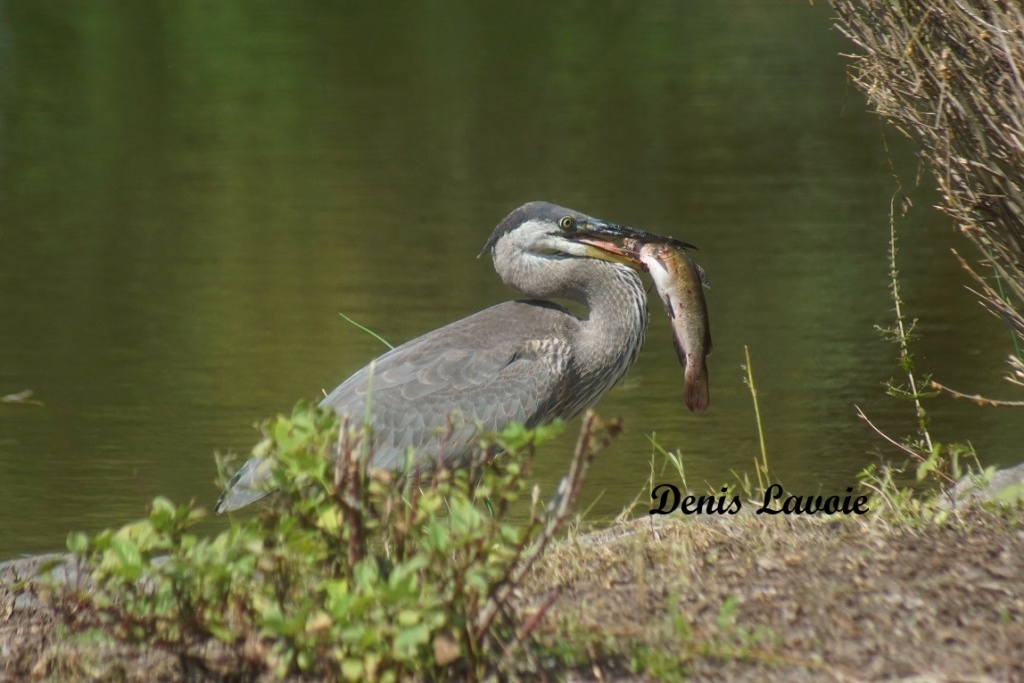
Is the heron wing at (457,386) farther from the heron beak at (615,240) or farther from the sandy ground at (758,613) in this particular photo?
the sandy ground at (758,613)

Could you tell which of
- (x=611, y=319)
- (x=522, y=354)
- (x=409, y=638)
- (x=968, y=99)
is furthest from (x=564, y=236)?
(x=409, y=638)

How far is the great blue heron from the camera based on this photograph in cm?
539

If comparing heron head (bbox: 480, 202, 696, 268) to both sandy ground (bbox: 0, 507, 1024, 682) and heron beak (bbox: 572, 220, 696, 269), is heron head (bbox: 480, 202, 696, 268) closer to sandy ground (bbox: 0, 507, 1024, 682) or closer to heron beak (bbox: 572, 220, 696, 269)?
heron beak (bbox: 572, 220, 696, 269)

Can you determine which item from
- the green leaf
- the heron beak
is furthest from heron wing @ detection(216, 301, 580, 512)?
the green leaf

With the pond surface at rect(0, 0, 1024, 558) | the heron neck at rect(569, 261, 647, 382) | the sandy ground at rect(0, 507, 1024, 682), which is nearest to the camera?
the sandy ground at rect(0, 507, 1024, 682)

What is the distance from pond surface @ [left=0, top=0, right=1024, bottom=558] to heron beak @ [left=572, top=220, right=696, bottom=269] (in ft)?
2.73

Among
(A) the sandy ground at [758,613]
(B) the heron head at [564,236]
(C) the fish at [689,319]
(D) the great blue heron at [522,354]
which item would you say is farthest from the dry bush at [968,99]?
(B) the heron head at [564,236]

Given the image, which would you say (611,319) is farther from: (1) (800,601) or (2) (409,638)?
(2) (409,638)

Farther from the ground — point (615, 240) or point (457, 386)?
point (615, 240)

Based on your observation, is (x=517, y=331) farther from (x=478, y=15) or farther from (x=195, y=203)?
(x=478, y=15)

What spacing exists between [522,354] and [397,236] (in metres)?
5.39

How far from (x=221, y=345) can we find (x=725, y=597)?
5.19 metres

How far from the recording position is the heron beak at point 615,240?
5859 millimetres

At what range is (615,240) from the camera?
596 centimetres
